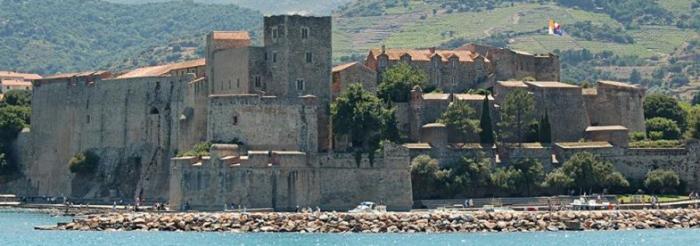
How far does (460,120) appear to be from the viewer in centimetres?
8675

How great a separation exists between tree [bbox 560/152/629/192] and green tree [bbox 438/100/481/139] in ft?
14.5

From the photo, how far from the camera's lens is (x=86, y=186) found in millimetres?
97375

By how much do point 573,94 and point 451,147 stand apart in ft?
28.1

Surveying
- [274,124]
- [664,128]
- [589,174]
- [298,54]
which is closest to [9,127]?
[298,54]

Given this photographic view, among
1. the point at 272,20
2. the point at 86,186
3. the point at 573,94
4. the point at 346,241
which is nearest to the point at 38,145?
the point at 86,186

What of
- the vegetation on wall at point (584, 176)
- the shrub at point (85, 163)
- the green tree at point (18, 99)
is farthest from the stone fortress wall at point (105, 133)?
the vegetation on wall at point (584, 176)

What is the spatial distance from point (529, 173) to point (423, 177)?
4956 millimetres

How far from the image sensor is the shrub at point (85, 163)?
97.3 meters

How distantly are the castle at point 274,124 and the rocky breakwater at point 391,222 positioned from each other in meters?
6.10

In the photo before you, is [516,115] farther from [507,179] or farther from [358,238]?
[358,238]

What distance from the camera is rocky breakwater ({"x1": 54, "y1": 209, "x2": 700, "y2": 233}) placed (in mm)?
73125

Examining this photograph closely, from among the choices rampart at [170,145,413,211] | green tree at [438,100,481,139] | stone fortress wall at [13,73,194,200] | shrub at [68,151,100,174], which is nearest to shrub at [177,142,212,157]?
rampart at [170,145,413,211]

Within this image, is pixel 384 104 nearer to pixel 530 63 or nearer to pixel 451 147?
pixel 451 147

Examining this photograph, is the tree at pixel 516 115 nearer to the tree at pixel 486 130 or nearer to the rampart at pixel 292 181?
the tree at pixel 486 130
